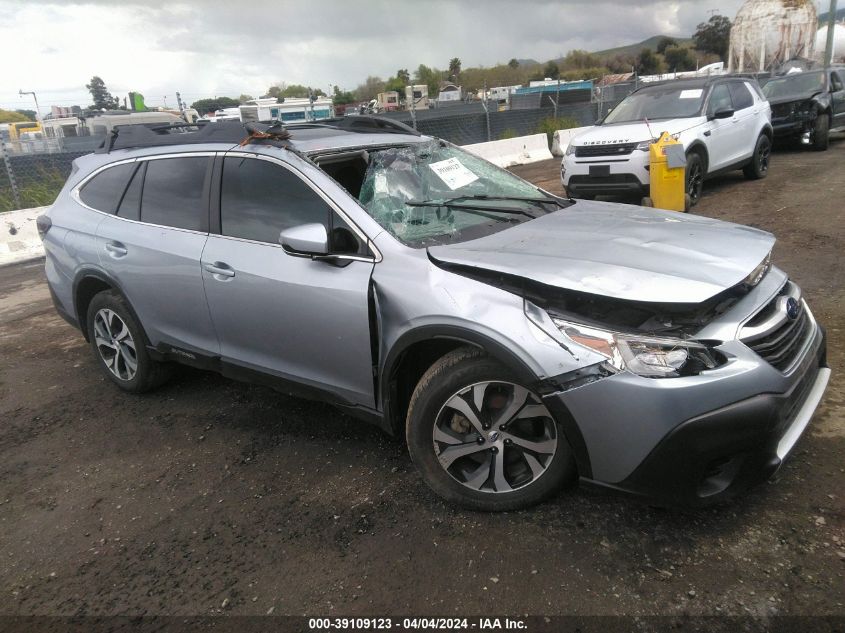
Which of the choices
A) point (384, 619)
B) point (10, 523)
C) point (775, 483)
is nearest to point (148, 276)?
point (10, 523)

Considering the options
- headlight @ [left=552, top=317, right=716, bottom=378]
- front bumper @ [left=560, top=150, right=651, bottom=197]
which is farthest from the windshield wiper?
front bumper @ [left=560, top=150, right=651, bottom=197]

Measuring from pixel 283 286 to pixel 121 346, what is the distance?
6.15ft

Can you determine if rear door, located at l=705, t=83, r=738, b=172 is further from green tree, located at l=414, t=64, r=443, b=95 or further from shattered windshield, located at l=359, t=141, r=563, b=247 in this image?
green tree, located at l=414, t=64, r=443, b=95

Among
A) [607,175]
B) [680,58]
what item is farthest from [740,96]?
[680,58]

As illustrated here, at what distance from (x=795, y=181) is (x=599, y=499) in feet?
32.5

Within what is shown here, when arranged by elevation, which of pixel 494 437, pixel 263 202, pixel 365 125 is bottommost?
pixel 494 437

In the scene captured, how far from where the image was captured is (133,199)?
13.6 feet

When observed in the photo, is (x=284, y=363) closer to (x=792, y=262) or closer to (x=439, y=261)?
(x=439, y=261)

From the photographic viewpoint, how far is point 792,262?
6.05 meters

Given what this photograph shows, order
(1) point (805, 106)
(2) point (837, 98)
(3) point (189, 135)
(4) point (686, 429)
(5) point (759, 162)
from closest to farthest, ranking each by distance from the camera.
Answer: (4) point (686, 429) → (3) point (189, 135) → (5) point (759, 162) → (1) point (805, 106) → (2) point (837, 98)

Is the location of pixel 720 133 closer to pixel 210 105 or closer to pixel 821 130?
pixel 821 130

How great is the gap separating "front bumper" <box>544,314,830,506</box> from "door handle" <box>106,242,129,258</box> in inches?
119

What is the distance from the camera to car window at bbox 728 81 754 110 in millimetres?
9898

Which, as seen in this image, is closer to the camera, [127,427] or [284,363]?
[284,363]
